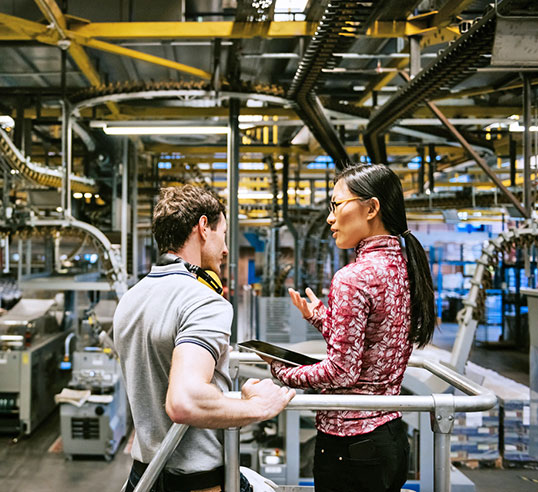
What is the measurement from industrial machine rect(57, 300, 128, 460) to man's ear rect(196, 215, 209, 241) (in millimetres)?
4409

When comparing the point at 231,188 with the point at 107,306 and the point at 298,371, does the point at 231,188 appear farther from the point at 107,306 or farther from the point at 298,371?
the point at 298,371

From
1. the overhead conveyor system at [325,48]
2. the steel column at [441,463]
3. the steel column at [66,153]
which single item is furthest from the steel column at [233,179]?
the steel column at [441,463]

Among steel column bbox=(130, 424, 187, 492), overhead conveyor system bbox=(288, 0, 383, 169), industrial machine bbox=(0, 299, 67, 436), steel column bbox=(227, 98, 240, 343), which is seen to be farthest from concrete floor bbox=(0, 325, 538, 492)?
steel column bbox=(130, 424, 187, 492)

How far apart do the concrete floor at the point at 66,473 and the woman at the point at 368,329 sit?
449cm

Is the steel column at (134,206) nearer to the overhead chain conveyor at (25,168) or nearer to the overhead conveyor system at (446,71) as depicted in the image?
the overhead chain conveyor at (25,168)

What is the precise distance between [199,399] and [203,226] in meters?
0.52

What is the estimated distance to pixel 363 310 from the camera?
1323 millimetres

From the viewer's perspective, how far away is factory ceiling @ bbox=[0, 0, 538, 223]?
3600 millimetres

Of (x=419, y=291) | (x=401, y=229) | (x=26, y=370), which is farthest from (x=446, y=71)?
(x=26, y=370)

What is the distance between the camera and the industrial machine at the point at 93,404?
5.73 meters

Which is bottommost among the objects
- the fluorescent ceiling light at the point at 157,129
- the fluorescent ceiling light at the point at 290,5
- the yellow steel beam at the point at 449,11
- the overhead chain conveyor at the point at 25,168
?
the overhead chain conveyor at the point at 25,168

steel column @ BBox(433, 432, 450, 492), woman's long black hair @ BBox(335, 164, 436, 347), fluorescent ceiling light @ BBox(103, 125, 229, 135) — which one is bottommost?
steel column @ BBox(433, 432, 450, 492)

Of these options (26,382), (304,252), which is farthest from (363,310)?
(304,252)

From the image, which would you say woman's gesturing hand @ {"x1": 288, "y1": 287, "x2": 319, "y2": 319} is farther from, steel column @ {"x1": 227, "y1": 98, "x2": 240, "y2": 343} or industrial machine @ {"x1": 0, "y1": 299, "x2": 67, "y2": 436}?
industrial machine @ {"x1": 0, "y1": 299, "x2": 67, "y2": 436}
